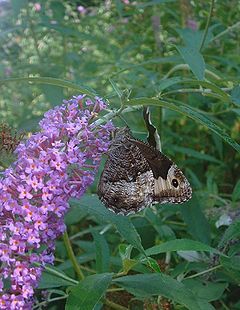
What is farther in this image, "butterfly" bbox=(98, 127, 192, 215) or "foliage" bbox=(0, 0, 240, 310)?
"butterfly" bbox=(98, 127, 192, 215)

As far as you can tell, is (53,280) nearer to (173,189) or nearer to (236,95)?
(173,189)

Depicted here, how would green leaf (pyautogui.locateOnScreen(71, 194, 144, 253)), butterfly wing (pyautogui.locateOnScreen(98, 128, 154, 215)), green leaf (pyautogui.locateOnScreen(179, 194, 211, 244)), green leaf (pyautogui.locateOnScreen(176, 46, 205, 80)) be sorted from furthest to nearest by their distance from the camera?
green leaf (pyautogui.locateOnScreen(179, 194, 211, 244))
green leaf (pyautogui.locateOnScreen(176, 46, 205, 80))
butterfly wing (pyautogui.locateOnScreen(98, 128, 154, 215))
green leaf (pyautogui.locateOnScreen(71, 194, 144, 253))

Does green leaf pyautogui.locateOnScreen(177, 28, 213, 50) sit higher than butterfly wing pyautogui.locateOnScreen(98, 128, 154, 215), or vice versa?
green leaf pyautogui.locateOnScreen(177, 28, 213, 50)

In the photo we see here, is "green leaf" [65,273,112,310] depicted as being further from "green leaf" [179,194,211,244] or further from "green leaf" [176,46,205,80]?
"green leaf" [176,46,205,80]

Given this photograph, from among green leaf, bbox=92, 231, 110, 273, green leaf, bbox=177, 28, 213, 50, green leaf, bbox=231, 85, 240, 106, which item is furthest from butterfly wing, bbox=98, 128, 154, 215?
green leaf, bbox=177, 28, 213, 50

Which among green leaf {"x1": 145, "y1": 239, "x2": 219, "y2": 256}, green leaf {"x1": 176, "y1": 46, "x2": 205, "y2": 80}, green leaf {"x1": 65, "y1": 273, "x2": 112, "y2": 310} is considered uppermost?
green leaf {"x1": 176, "y1": 46, "x2": 205, "y2": 80}

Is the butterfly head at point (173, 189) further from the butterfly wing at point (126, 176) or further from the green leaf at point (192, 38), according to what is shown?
the green leaf at point (192, 38)

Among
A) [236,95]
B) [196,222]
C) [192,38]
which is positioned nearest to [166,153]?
[192,38]

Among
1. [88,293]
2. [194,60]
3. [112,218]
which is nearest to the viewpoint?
[88,293]

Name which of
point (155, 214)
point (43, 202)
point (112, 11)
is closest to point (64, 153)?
point (43, 202)
